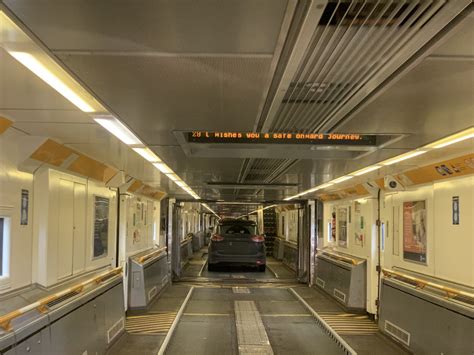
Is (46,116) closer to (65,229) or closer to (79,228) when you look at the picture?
(65,229)

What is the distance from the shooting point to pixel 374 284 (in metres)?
9.39

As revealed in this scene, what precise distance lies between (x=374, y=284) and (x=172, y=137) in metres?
6.31

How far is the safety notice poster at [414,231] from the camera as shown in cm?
721

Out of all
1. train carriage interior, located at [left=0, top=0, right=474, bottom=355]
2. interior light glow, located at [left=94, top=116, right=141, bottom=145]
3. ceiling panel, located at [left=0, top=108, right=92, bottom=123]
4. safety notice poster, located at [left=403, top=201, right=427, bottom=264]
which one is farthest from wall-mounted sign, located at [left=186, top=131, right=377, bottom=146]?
safety notice poster, located at [left=403, top=201, right=427, bottom=264]

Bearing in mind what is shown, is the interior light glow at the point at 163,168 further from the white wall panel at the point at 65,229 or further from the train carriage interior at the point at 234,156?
the white wall panel at the point at 65,229

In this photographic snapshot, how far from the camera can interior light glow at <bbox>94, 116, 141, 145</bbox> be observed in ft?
12.4

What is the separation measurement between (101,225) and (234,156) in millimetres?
3291

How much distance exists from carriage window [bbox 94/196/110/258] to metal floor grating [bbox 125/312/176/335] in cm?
136

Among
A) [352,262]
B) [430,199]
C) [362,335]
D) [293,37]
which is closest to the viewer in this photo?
[293,37]

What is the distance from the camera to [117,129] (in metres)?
4.22

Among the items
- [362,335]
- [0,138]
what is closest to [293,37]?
[0,138]

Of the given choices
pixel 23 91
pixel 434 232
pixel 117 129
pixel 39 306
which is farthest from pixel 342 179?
pixel 23 91

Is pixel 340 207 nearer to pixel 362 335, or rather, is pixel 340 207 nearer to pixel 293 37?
pixel 362 335

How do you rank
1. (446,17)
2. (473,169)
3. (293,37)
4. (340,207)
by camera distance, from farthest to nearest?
(340,207), (473,169), (293,37), (446,17)
